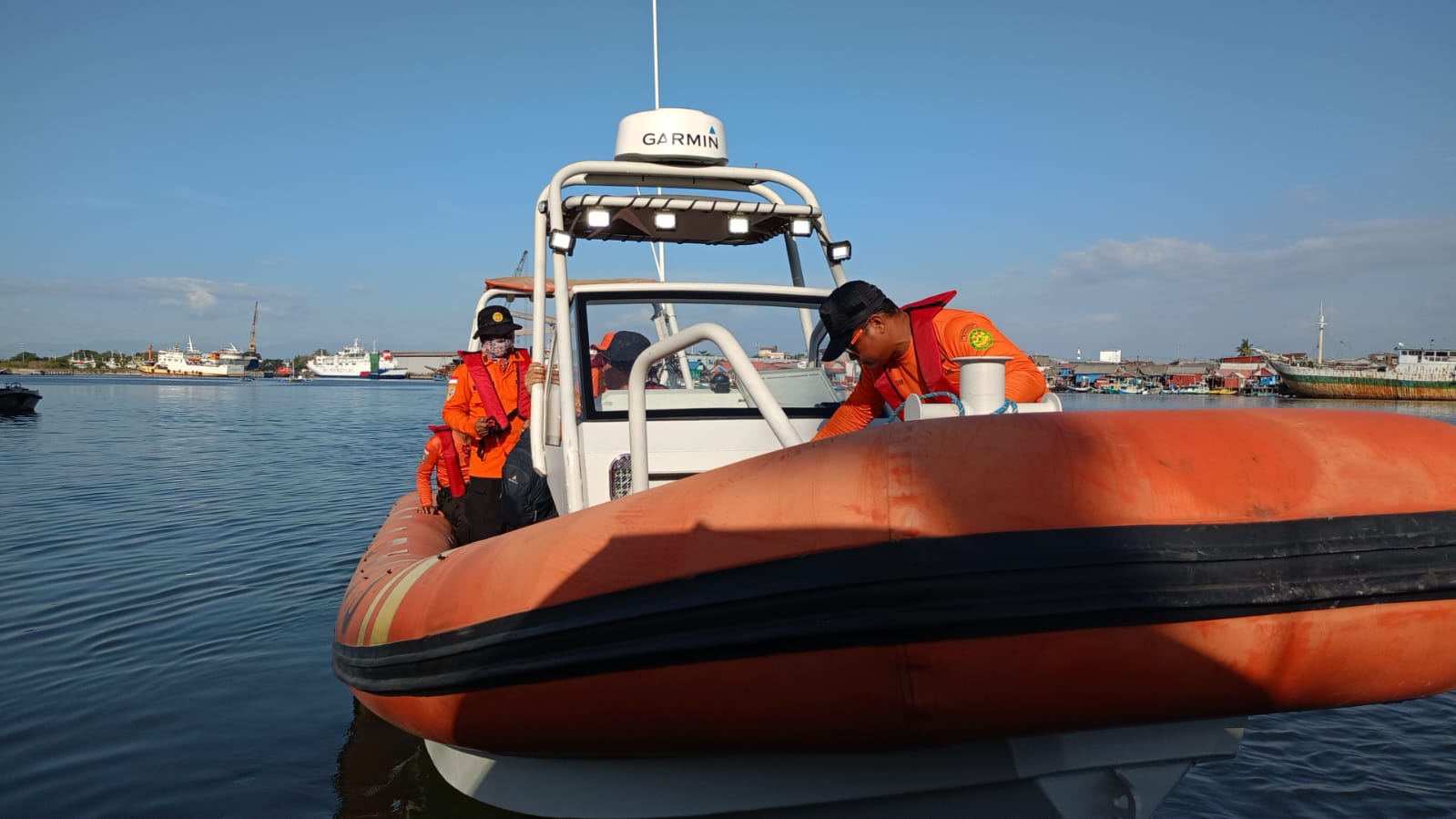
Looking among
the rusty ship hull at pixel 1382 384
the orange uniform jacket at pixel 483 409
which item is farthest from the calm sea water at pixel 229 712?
the rusty ship hull at pixel 1382 384

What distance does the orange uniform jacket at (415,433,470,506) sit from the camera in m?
4.98

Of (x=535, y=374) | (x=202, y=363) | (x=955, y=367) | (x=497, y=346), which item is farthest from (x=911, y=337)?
(x=202, y=363)

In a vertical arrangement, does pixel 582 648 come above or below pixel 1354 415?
below

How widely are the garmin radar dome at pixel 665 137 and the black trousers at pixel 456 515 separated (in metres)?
1.97

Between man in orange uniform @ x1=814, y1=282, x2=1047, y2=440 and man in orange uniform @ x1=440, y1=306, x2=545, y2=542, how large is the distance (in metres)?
2.37

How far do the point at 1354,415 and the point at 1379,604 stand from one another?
0.38 meters

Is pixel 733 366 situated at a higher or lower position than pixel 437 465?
higher

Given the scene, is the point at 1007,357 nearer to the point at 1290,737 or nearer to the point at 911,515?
the point at 911,515

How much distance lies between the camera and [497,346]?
16.1 ft

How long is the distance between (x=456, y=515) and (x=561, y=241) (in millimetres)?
1853

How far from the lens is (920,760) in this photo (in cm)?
219

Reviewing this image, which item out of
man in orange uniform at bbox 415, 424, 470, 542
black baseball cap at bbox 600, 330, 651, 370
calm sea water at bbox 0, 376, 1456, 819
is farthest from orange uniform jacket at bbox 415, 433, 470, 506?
black baseball cap at bbox 600, 330, 651, 370

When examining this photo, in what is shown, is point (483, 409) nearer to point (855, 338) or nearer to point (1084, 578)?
point (855, 338)

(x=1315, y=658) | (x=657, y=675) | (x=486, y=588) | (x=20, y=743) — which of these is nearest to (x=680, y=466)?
(x=486, y=588)
